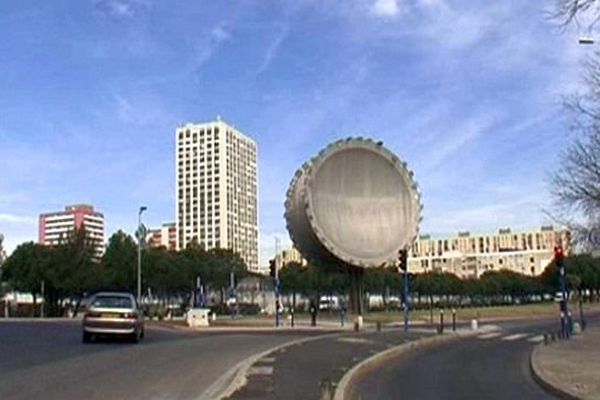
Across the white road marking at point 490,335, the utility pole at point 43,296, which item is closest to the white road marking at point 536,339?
the white road marking at point 490,335

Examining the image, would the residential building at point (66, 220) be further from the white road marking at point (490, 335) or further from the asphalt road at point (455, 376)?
the asphalt road at point (455, 376)

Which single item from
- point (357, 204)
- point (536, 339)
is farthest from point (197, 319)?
point (357, 204)

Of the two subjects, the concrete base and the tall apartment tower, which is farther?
the tall apartment tower

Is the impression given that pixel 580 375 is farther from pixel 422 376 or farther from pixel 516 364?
pixel 516 364

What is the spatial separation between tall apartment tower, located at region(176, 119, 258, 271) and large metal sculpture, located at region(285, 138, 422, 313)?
60492 mm

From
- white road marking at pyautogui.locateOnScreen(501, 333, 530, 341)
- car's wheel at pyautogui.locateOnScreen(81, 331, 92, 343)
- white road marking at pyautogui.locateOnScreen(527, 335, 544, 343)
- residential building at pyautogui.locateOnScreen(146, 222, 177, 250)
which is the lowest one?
white road marking at pyautogui.locateOnScreen(527, 335, 544, 343)

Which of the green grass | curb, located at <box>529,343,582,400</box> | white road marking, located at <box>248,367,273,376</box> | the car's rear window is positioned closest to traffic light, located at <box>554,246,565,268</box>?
curb, located at <box>529,343,582,400</box>

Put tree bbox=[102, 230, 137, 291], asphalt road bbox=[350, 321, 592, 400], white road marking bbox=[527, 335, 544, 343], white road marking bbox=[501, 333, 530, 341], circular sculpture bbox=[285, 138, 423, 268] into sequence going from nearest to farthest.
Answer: asphalt road bbox=[350, 321, 592, 400], white road marking bbox=[527, 335, 544, 343], white road marking bbox=[501, 333, 530, 341], circular sculpture bbox=[285, 138, 423, 268], tree bbox=[102, 230, 137, 291]

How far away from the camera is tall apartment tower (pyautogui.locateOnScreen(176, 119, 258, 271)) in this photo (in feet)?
450

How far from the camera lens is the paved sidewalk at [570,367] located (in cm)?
1767

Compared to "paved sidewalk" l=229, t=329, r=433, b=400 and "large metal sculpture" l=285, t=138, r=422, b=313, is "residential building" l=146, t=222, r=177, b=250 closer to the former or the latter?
"large metal sculpture" l=285, t=138, r=422, b=313

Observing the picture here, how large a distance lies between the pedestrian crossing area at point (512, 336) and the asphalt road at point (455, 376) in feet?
17.0

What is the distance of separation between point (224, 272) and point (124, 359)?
265 ft

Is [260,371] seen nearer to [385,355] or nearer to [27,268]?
[385,355]
